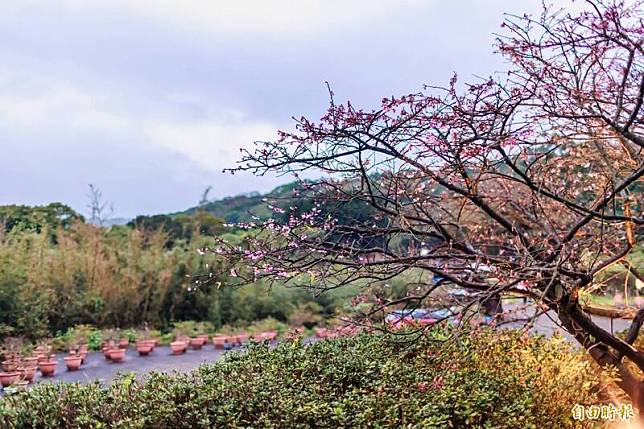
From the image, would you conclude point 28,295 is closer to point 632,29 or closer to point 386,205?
point 386,205

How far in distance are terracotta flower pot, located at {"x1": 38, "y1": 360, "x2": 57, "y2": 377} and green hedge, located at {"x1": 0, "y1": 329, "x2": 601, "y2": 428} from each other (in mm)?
2836

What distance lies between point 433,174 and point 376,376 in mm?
997

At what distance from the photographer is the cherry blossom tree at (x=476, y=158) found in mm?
2484

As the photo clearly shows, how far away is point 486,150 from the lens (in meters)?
2.56

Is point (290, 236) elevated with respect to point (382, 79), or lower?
lower

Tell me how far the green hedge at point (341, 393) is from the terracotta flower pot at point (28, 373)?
251cm

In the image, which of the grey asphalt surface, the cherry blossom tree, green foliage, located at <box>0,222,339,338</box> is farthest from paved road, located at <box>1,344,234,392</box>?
the cherry blossom tree

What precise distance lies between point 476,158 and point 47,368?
4.37 metres

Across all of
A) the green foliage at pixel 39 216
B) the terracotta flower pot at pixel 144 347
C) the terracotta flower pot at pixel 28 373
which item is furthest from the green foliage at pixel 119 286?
the terracotta flower pot at pixel 28 373

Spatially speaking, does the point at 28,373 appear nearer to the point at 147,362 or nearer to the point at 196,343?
the point at 147,362

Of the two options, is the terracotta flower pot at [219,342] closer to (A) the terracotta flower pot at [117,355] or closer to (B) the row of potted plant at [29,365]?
(A) the terracotta flower pot at [117,355]

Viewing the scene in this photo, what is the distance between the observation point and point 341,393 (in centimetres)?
252

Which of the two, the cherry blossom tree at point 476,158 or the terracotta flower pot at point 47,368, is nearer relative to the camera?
the cherry blossom tree at point 476,158

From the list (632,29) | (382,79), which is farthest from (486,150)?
(382,79)
